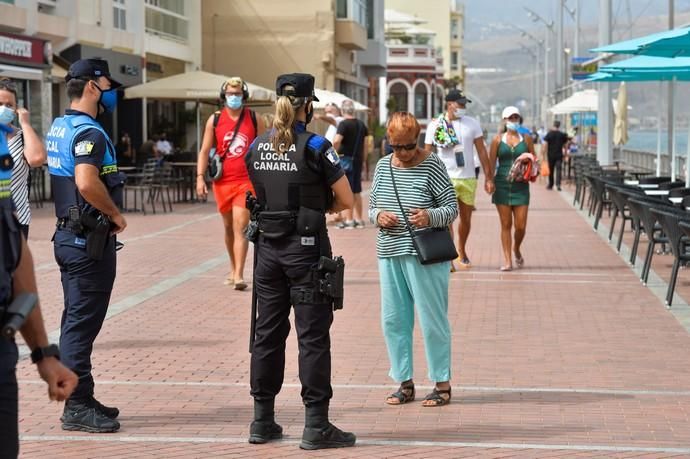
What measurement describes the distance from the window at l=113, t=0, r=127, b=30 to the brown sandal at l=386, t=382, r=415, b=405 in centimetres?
2794

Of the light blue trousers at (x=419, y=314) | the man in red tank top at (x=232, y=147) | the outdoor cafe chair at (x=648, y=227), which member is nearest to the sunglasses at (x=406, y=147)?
the light blue trousers at (x=419, y=314)

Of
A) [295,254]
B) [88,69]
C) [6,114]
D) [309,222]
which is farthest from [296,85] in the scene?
[6,114]

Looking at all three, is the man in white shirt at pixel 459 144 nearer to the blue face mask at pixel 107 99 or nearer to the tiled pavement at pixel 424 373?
the tiled pavement at pixel 424 373

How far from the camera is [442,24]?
486 ft

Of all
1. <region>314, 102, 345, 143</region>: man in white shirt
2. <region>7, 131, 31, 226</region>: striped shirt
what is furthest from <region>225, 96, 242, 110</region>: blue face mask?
<region>314, 102, 345, 143</region>: man in white shirt

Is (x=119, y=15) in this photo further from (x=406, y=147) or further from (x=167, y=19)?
(x=406, y=147)

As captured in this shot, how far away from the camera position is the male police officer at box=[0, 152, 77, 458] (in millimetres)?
4301

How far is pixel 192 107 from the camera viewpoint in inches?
1736

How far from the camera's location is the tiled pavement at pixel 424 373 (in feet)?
22.9

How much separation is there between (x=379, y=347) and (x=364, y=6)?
4652 centimetres

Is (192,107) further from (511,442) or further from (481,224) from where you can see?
(511,442)

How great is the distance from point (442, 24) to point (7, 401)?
145882 millimetres

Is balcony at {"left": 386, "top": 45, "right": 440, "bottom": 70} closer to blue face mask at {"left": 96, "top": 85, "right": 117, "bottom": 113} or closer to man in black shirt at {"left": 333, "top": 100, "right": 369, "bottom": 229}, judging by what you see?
man in black shirt at {"left": 333, "top": 100, "right": 369, "bottom": 229}

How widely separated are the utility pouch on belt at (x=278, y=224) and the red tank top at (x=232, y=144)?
19.4 ft
